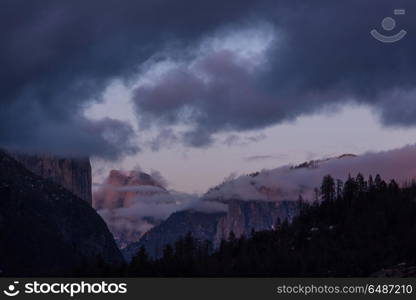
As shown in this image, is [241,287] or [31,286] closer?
[31,286]

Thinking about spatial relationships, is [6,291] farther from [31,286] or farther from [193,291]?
[193,291]

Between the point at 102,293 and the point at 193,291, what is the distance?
1624 cm

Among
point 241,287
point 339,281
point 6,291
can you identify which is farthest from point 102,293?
point 339,281

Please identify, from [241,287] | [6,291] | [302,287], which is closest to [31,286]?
[6,291]

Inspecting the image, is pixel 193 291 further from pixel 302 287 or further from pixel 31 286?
pixel 31 286

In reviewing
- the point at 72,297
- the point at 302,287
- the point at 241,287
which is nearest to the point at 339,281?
the point at 302,287

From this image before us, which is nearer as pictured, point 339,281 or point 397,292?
point 397,292

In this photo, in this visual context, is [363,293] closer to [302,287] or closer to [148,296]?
[302,287]

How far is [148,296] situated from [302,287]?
26900mm

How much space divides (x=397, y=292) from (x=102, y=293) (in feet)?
161

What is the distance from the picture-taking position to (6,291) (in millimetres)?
136625

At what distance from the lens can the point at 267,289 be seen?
147 meters

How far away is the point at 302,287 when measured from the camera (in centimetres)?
14162

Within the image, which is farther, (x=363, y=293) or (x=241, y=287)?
(x=241, y=287)
